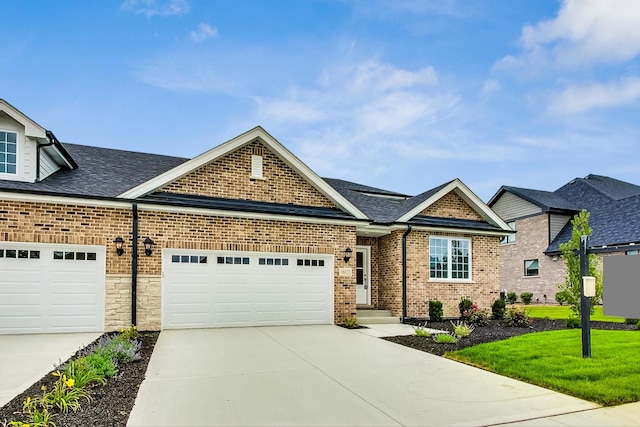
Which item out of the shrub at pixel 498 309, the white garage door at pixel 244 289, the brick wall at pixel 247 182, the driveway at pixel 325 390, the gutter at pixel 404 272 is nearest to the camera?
the driveway at pixel 325 390

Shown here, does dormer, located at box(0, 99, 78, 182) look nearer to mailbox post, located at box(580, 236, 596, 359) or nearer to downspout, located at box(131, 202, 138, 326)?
downspout, located at box(131, 202, 138, 326)

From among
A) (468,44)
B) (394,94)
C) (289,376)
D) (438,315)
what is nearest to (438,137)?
(394,94)

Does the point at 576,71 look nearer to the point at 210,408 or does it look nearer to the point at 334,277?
the point at 334,277

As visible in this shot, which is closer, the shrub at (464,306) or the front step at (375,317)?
the front step at (375,317)

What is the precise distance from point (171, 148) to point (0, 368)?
19.5 meters

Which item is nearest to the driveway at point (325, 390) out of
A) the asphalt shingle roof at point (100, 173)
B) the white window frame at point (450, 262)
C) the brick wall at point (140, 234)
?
the brick wall at point (140, 234)

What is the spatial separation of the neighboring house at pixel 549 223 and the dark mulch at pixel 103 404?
23.1 m

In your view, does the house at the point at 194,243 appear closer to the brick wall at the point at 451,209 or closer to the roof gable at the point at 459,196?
the roof gable at the point at 459,196

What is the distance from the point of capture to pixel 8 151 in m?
11.1

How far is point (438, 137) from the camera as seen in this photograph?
74.0ft

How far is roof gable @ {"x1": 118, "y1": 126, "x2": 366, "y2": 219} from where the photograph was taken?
11547 millimetres

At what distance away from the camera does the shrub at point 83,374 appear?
555 cm

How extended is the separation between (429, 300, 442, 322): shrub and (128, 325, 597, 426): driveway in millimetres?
6070

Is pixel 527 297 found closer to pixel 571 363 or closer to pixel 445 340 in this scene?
pixel 445 340
